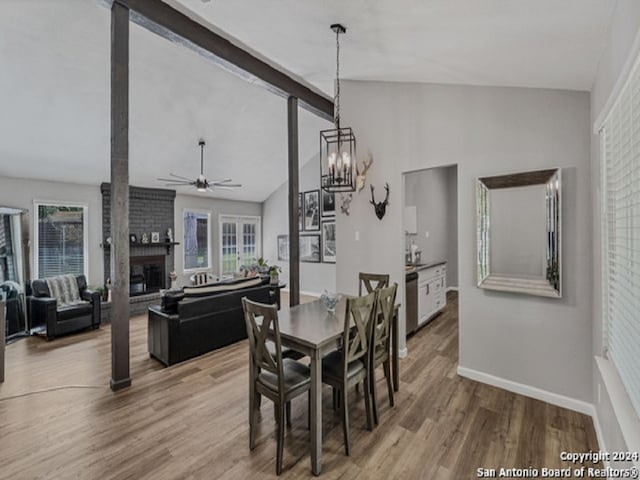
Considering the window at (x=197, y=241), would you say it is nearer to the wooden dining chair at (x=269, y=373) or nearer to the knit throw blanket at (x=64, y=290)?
the knit throw blanket at (x=64, y=290)

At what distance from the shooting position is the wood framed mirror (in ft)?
8.37

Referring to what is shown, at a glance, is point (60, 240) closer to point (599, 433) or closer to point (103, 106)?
point (103, 106)

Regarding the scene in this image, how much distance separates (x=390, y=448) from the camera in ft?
6.89

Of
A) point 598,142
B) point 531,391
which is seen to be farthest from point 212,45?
point 531,391

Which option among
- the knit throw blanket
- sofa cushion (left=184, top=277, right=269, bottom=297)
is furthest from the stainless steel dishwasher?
the knit throw blanket

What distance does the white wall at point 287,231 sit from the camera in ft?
24.6

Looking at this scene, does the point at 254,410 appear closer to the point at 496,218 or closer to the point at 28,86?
the point at 496,218

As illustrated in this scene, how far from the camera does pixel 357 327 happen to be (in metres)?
2.16

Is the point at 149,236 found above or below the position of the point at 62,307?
above

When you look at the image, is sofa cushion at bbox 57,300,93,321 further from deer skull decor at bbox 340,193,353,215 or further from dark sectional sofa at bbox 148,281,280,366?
deer skull decor at bbox 340,193,353,215

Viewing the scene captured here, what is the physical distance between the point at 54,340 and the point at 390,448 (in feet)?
15.6

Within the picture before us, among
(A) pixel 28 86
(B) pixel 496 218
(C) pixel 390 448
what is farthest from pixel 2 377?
(B) pixel 496 218

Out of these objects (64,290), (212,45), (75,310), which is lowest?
(75,310)

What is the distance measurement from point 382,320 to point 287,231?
612cm
